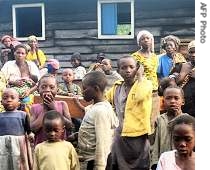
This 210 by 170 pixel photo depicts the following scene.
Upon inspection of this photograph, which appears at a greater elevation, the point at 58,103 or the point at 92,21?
the point at 92,21

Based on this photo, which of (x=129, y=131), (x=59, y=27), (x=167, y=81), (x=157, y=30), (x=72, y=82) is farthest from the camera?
(x=59, y=27)

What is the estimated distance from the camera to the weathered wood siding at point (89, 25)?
10.9 meters

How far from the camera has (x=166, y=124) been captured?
371 centimetres

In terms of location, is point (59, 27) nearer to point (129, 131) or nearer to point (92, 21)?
point (92, 21)

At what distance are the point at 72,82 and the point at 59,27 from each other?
19.1 feet

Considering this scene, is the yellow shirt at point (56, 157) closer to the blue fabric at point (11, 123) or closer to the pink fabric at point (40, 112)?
the pink fabric at point (40, 112)

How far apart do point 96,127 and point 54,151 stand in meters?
0.37

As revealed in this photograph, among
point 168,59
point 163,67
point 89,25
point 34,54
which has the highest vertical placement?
point 89,25

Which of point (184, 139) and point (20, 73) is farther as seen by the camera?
point (20, 73)

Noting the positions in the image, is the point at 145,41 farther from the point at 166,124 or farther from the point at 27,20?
the point at 27,20

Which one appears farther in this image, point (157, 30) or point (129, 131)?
point (157, 30)

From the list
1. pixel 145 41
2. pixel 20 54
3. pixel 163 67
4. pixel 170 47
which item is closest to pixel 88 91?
pixel 145 41

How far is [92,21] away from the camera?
1164 cm
